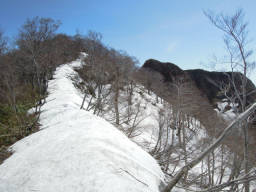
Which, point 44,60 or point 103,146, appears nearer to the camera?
point 103,146

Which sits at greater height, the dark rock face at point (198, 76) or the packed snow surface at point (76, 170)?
the dark rock face at point (198, 76)

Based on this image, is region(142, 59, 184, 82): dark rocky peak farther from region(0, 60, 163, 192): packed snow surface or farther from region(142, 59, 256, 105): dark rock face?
region(0, 60, 163, 192): packed snow surface

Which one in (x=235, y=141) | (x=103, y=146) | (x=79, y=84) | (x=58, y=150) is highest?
(x=79, y=84)

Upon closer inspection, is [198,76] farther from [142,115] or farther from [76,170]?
[76,170]

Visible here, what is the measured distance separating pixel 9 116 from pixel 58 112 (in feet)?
9.65

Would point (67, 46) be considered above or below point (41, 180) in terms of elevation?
above

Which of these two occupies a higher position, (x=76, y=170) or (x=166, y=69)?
(x=166, y=69)

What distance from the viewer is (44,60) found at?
41.1 ft

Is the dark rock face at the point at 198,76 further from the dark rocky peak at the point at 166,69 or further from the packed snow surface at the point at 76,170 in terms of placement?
the packed snow surface at the point at 76,170

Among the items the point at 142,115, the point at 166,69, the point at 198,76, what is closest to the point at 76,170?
the point at 142,115

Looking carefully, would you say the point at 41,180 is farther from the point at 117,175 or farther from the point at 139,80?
the point at 139,80

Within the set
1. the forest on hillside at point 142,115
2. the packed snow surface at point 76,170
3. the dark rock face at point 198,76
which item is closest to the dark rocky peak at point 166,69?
the dark rock face at point 198,76

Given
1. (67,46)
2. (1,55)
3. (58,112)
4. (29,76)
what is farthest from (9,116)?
(67,46)

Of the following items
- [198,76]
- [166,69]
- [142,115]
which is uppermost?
[166,69]
